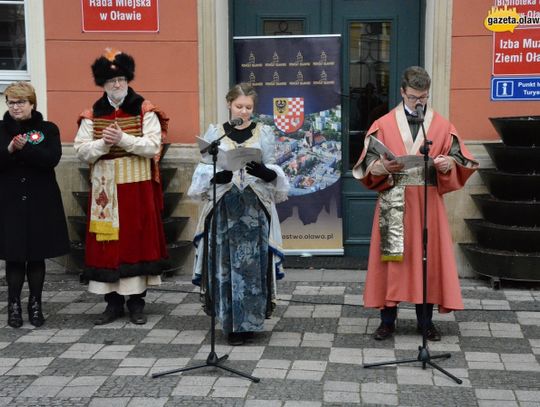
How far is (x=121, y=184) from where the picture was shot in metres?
5.79

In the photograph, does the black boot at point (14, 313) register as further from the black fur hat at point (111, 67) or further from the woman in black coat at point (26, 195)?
the black fur hat at point (111, 67)

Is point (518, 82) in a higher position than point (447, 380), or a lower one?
higher

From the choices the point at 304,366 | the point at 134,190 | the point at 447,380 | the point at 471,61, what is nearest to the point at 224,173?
the point at 134,190

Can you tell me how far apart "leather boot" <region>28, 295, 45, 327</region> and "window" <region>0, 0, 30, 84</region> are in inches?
102

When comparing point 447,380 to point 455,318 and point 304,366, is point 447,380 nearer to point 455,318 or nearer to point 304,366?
point 304,366

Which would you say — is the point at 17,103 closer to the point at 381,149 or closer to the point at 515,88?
the point at 381,149

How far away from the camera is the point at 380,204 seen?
5375 millimetres

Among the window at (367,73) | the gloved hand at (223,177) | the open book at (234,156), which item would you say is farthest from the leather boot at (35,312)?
the window at (367,73)

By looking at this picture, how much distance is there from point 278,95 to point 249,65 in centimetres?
39

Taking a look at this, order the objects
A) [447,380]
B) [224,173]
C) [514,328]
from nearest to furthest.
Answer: [447,380] → [224,173] → [514,328]

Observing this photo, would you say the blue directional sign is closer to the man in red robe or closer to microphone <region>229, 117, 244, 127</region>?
the man in red robe

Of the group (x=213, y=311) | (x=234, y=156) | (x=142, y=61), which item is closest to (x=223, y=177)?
(x=234, y=156)

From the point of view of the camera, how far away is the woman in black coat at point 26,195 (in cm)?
571

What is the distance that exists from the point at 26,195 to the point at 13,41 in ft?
8.29
